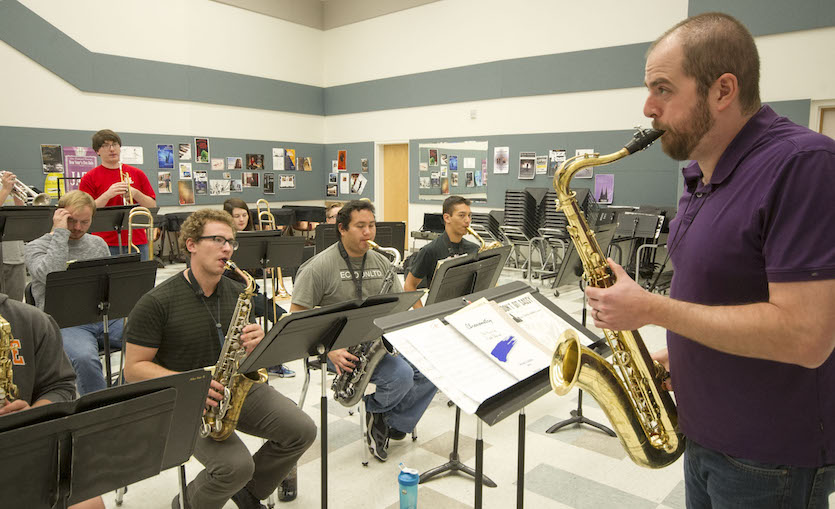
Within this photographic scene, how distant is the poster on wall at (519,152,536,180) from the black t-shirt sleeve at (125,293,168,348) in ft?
30.6

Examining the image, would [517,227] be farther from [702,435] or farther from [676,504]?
[702,435]

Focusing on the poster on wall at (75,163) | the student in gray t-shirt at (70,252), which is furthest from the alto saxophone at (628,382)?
the poster on wall at (75,163)

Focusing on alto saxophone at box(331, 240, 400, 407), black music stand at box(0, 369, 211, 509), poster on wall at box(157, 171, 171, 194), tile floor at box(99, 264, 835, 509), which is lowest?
tile floor at box(99, 264, 835, 509)

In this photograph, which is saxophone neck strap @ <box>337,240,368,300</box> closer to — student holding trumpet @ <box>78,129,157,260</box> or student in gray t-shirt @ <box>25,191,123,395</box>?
student in gray t-shirt @ <box>25,191,123,395</box>

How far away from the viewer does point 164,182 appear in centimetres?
1188

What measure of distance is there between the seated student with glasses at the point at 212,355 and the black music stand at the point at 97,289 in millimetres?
921

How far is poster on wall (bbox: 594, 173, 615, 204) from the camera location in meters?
10.4

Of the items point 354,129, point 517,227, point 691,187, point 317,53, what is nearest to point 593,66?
point 517,227

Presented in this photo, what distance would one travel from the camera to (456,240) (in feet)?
16.7

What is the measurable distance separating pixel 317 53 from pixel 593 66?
7512mm


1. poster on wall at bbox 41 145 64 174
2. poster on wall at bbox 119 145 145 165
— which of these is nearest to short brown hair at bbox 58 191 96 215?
poster on wall at bbox 41 145 64 174

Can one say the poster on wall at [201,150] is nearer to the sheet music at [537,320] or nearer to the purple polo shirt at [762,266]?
the sheet music at [537,320]

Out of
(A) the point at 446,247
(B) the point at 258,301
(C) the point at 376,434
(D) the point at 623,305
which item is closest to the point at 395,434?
(C) the point at 376,434

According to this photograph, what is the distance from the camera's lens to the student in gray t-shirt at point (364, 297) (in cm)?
376
